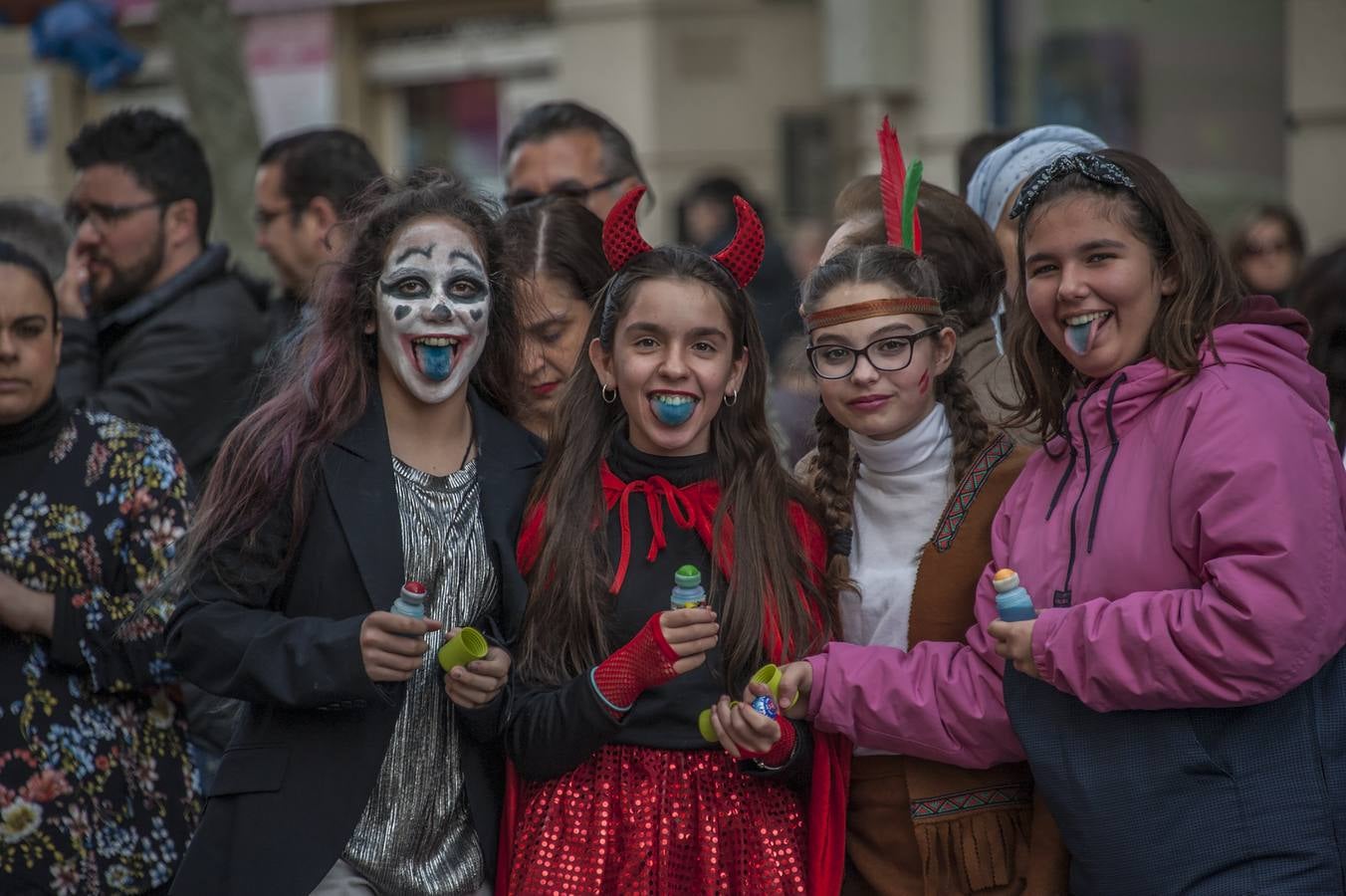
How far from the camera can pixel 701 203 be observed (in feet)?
29.2

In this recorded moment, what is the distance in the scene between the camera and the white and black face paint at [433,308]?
132 inches

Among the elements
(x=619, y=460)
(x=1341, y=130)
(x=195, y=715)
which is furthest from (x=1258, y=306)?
(x=1341, y=130)

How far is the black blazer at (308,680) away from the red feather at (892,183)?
110cm

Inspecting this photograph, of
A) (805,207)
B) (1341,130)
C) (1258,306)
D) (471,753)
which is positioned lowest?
(471,753)

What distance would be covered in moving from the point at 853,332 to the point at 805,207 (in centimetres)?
821

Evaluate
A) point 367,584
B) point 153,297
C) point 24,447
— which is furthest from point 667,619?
point 153,297

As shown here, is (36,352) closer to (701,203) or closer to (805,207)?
(701,203)

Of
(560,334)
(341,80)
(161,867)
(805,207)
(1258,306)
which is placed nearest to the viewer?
(1258,306)

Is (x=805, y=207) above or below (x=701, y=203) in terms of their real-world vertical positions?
above

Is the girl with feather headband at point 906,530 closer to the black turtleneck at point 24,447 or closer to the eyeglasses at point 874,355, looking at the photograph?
the eyeglasses at point 874,355

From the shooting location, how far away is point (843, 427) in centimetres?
358

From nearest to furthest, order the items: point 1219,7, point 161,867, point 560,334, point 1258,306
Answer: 1. point 1258,306
2. point 161,867
3. point 560,334
4. point 1219,7

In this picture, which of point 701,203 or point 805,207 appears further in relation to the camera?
point 805,207

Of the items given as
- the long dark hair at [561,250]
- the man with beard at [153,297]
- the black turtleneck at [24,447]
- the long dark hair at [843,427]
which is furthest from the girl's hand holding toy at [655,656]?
the man with beard at [153,297]
